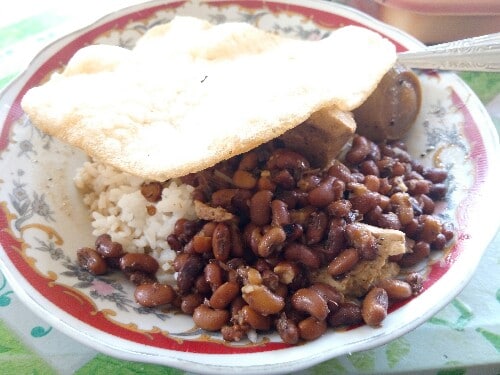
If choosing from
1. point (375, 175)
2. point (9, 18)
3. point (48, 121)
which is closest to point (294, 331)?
point (375, 175)

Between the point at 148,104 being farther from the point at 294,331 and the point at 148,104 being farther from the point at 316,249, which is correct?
the point at 294,331

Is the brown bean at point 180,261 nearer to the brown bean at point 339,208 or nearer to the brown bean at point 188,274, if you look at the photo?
the brown bean at point 188,274

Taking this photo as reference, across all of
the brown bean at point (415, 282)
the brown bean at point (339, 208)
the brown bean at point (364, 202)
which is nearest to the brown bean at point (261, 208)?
the brown bean at point (339, 208)

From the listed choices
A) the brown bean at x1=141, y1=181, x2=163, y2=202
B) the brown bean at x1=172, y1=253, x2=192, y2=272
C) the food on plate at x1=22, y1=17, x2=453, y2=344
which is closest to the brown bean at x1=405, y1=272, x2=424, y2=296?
the food on plate at x1=22, y1=17, x2=453, y2=344

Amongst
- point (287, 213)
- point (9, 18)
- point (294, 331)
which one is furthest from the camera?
point (9, 18)

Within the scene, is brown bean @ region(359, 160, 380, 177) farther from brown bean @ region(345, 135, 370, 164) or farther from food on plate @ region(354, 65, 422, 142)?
food on plate @ region(354, 65, 422, 142)

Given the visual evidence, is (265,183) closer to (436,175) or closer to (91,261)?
(91,261)
